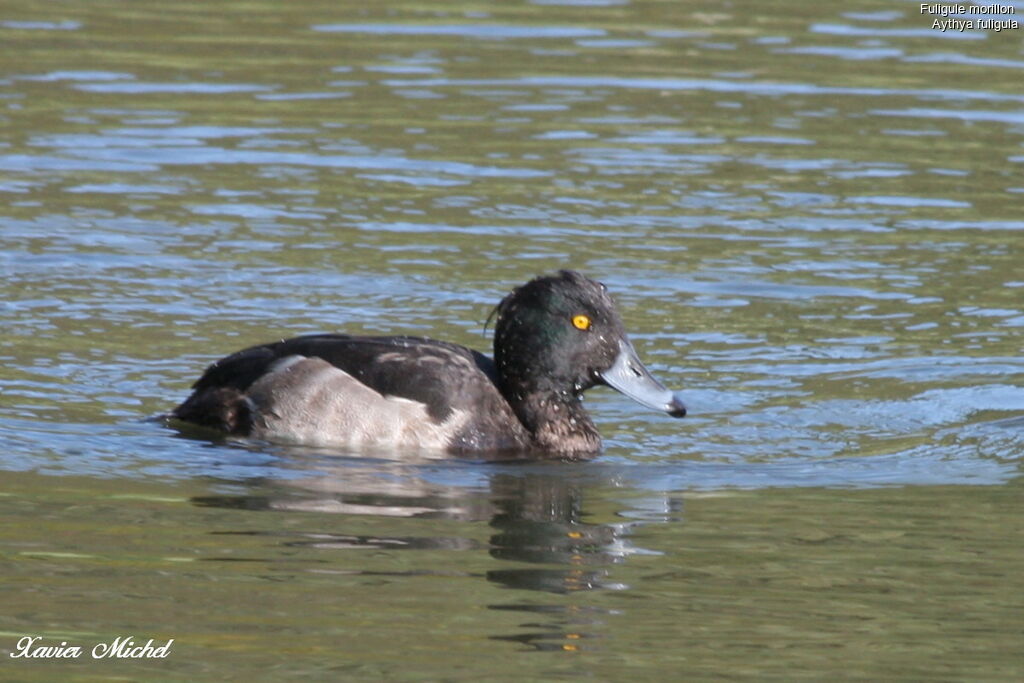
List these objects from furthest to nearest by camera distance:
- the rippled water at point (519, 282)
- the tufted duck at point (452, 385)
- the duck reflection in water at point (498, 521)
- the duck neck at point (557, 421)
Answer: the duck neck at point (557, 421)
the tufted duck at point (452, 385)
the duck reflection in water at point (498, 521)
the rippled water at point (519, 282)

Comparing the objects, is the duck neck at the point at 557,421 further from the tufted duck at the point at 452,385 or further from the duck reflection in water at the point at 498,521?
the duck reflection in water at the point at 498,521

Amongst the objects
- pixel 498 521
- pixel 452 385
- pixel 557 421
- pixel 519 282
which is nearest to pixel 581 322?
pixel 557 421

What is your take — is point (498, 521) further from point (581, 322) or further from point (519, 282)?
point (519, 282)

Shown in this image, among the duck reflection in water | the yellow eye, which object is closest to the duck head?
the yellow eye

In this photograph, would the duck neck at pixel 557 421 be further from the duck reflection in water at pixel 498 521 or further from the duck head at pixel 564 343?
the duck reflection in water at pixel 498 521

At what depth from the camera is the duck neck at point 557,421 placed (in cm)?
1027

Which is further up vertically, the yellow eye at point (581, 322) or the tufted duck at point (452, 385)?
the yellow eye at point (581, 322)

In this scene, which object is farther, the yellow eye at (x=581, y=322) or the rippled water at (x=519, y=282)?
the yellow eye at (x=581, y=322)

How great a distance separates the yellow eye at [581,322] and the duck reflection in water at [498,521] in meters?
0.81

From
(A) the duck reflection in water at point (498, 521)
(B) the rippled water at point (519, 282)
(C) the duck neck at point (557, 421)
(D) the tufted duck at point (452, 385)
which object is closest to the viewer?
(B) the rippled water at point (519, 282)

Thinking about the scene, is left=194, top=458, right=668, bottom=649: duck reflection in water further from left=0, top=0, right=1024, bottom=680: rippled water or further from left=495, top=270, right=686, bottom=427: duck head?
left=495, top=270, right=686, bottom=427: duck head

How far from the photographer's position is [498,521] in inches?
346

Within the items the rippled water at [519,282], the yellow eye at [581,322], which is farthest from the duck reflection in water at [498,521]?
the yellow eye at [581,322]

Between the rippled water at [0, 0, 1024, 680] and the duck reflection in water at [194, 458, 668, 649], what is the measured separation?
0.03 m
